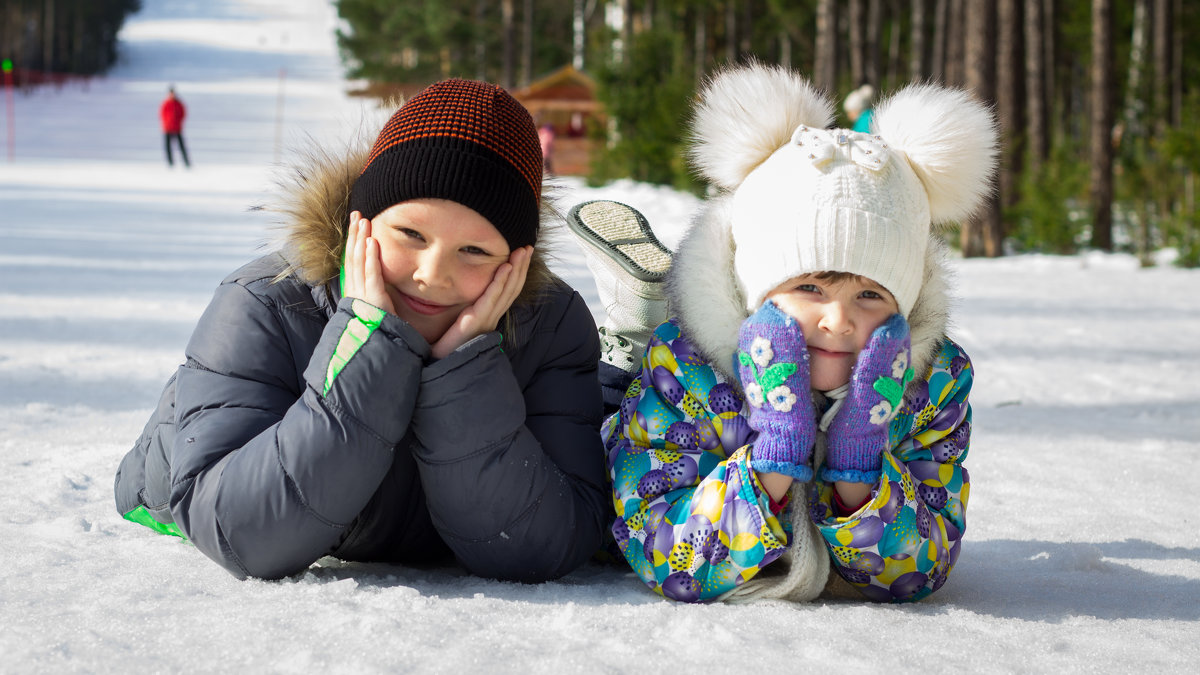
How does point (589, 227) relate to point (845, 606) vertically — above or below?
above

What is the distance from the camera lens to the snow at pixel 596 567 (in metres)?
1.97

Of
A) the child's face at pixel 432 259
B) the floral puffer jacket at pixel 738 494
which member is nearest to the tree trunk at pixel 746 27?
the floral puffer jacket at pixel 738 494

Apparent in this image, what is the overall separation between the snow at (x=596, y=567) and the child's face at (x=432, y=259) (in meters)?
0.44

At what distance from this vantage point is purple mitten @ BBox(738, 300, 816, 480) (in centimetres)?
215

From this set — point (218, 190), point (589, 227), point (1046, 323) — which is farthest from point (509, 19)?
point (589, 227)

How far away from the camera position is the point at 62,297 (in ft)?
24.0

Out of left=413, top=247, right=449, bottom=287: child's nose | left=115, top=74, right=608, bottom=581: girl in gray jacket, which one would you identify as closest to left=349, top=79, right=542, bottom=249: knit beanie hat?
left=115, top=74, right=608, bottom=581: girl in gray jacket

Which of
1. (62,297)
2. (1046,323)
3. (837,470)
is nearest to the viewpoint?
(837,470)

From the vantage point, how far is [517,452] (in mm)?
2312

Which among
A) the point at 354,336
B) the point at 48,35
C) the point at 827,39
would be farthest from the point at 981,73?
the point at 48,35

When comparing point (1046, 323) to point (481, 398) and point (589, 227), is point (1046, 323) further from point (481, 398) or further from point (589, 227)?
point (481, 398)

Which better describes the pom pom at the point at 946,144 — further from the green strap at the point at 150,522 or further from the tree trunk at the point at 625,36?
the tree trunk at the point at 625,36

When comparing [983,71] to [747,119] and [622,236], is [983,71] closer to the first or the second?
[622,236]

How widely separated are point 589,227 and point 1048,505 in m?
1.63
